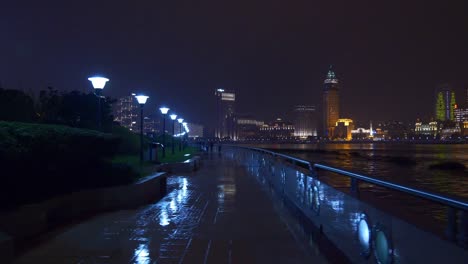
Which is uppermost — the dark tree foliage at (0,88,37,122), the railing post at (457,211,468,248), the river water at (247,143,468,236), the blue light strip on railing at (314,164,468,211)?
the dark tree foliage at (0,88,37,122)

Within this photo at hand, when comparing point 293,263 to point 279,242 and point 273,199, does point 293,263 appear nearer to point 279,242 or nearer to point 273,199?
point 279,242

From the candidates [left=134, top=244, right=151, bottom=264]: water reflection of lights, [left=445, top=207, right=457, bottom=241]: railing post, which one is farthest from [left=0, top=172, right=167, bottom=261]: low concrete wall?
[left=445, top=207, right=457, bottom=241]: railing post

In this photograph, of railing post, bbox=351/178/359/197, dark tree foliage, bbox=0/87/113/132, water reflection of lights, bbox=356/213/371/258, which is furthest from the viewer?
dark tree foliage, bbox=0/87/113/132

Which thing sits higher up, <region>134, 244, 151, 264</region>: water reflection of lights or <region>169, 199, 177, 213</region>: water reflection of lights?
<region>169, 199, 177, 213</region>: water reflection of lights

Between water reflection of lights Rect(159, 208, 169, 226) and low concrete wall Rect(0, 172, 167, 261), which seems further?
water reflection of lights Rect(159, 208, 169, 226)

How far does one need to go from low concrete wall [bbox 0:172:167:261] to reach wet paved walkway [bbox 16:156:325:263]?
1.37 ft

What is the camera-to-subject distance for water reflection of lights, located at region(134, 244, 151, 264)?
6.38 metres

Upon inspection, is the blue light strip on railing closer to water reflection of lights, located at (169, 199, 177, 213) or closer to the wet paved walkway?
the wet paved walkway

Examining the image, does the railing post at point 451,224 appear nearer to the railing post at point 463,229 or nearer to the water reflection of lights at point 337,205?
the railing post at point 463,229

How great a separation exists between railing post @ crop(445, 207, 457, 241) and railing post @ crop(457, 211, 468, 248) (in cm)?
7

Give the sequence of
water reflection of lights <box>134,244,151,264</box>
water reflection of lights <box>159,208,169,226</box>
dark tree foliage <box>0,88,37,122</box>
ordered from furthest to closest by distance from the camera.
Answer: dark tree foliage <box>0,88,37,122</box>, water reflection of lights <box>159,208,169,226</box>, water reflection of lights <box>134,244,151,264</box>

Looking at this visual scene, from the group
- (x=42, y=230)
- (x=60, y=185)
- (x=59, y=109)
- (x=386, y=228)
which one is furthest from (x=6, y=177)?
(x=59, y=109)

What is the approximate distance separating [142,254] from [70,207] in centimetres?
363

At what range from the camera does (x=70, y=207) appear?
978 cm
